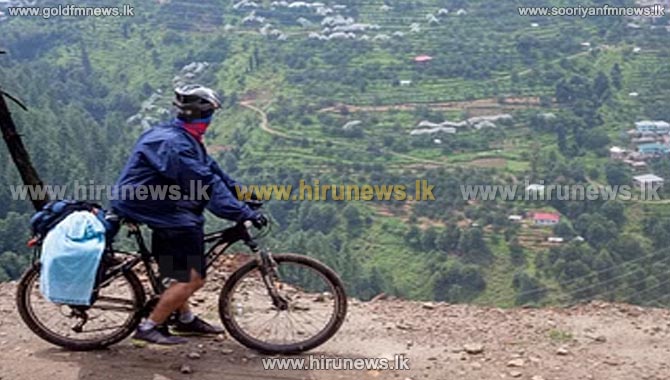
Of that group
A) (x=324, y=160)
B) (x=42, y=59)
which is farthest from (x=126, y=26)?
(x=324, y=160)

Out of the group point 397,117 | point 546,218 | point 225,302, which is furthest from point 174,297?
point 397,117

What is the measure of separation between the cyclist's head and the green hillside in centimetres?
1136

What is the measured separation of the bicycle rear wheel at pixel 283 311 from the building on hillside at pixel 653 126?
35096mm

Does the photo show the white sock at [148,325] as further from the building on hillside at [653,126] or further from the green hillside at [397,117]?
the building on hillside at [653,126]

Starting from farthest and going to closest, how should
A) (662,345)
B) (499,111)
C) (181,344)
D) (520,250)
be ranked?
(499,111), (520,250), (662,345), (181,344)

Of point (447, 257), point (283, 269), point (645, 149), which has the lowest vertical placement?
point (447, 257)

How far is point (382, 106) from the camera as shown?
151ft

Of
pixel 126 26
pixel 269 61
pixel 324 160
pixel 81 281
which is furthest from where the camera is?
pixel 126 26

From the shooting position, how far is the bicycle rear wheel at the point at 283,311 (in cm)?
480

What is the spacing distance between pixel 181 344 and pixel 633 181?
3021 cm

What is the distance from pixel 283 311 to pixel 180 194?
1079 millimetres

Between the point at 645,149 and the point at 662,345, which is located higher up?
the point at 662,345

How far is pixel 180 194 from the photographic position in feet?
14.4

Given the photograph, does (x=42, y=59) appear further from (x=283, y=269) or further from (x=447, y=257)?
(x=283, y=269)
